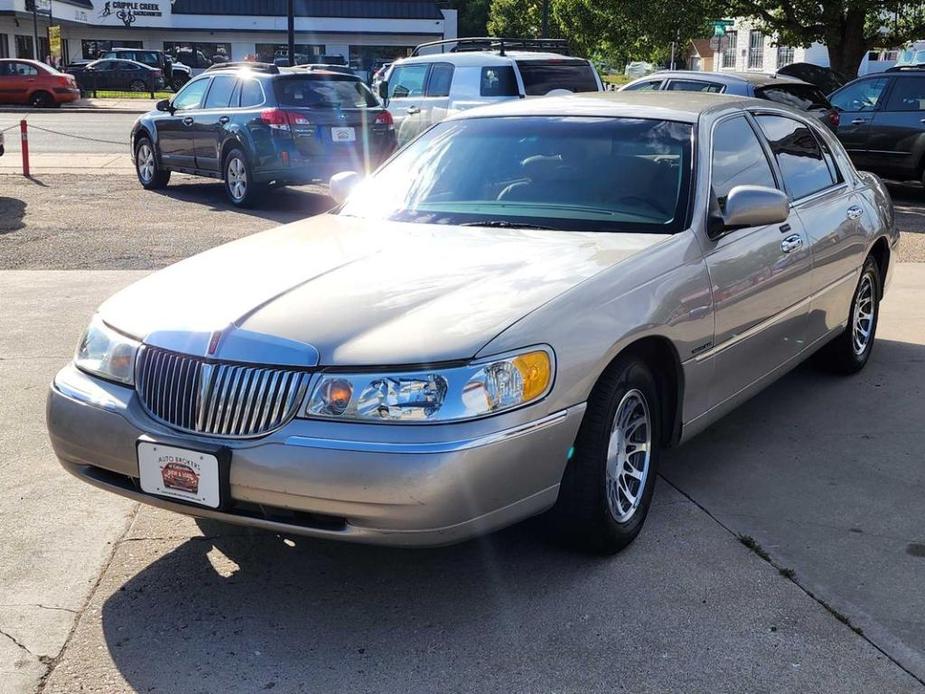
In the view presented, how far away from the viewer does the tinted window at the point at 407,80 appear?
1582 centimetres

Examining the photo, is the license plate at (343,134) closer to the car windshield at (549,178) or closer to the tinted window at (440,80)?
the tinted window at (440,80)

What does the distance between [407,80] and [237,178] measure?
12.2ft

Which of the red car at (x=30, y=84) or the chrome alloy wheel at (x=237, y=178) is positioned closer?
the chrome alloy wheel at (x=237, y=178)

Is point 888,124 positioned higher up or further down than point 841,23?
further down

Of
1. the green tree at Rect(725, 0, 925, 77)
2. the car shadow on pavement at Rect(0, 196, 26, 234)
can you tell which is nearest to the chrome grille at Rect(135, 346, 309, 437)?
the car shadow on pavement at Rect(0, 196, 26, 234)

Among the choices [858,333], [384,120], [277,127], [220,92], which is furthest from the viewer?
[220,92]

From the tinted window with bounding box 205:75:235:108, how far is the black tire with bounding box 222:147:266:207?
2.35 feet

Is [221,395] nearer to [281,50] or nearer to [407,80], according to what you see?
[407,80]

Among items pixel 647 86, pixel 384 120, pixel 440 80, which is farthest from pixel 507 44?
pixel 384 120

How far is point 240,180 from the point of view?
1351 centimetres

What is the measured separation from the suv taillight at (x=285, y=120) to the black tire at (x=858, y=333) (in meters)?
7.92

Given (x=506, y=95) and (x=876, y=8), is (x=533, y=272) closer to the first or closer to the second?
(x=506, y=95)

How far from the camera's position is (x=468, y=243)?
4363 millimetres

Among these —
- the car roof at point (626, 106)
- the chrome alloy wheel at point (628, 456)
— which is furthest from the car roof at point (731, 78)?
the chrome alloy wheel at point (628, 456)
